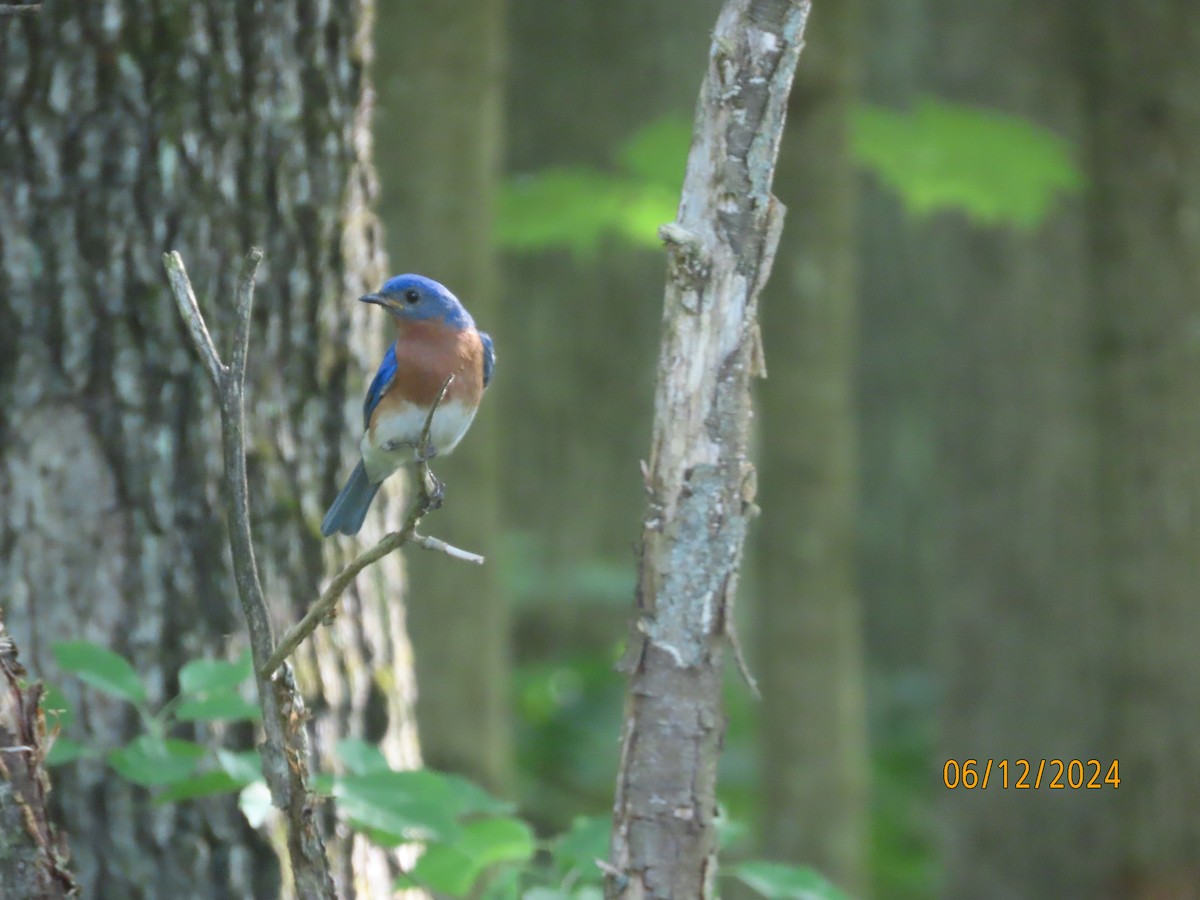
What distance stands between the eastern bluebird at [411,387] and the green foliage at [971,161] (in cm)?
367

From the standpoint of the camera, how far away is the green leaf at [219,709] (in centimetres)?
247

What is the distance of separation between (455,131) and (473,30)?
1.31 ft

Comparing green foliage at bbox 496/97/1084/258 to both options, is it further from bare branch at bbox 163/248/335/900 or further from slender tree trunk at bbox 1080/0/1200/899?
bare branch at bbox 163/248/335/900

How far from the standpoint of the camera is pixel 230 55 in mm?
2992

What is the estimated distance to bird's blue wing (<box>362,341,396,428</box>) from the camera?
10.1ft

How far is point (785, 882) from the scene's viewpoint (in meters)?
2.67

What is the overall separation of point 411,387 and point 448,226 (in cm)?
230

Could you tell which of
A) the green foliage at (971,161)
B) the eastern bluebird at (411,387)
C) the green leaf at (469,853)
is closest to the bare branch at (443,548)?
the green leaf at (469,853)

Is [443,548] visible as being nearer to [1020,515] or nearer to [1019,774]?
[1020,515]

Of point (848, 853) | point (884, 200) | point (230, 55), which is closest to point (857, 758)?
point (848, 853)

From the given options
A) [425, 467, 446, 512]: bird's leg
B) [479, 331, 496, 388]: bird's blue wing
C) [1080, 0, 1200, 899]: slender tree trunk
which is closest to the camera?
[425, 467, 446, 512]: bird's leg

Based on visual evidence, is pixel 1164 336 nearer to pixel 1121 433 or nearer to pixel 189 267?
pixel 1121 433

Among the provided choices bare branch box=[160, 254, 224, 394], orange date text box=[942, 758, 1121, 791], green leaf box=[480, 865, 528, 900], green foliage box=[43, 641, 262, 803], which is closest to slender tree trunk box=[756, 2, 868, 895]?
orange date text box=[942, 758, 1121, 791]

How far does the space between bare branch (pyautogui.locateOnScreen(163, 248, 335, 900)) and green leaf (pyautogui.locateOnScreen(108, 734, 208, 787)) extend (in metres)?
0.53
